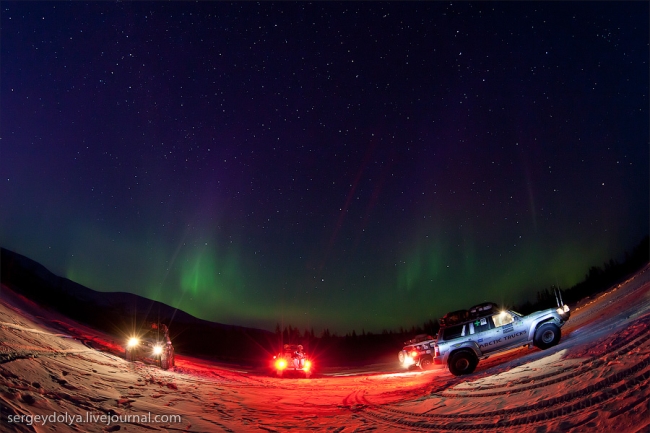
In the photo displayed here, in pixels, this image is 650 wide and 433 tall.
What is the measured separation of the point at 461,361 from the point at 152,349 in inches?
549

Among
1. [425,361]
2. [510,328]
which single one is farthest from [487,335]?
[425,361]

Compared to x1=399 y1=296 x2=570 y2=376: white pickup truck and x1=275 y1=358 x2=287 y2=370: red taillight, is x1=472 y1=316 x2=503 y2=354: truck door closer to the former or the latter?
x1=399 y1=296 x2=570 y2=376: white pickup truck

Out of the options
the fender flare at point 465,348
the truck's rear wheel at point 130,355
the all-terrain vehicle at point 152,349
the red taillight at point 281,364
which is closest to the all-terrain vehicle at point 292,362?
the red taillight at point 281,364

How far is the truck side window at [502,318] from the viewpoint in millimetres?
12438

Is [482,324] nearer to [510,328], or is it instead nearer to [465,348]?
[510,328]

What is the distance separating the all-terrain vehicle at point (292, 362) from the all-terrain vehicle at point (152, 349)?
24.3 feet

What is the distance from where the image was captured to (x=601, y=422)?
211 inches

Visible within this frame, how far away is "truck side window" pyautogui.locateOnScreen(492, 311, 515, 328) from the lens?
40.8 feet

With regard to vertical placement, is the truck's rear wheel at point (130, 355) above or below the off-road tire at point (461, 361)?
above

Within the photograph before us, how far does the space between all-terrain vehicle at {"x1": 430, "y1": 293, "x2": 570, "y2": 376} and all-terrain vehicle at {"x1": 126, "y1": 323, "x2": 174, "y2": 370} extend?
12778mm

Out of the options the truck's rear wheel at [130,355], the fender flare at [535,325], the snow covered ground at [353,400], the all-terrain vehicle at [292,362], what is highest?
the truck's rear wheel at [130,355]

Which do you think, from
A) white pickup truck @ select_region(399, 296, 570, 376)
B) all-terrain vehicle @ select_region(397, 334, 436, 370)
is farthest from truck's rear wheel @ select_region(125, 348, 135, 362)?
all-terrain vehicle @ select_region(397, 334, 436, 370)

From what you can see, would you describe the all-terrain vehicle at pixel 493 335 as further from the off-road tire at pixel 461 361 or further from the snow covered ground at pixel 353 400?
the snow covered ground at pixel 353 400

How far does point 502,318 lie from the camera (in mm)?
12523
